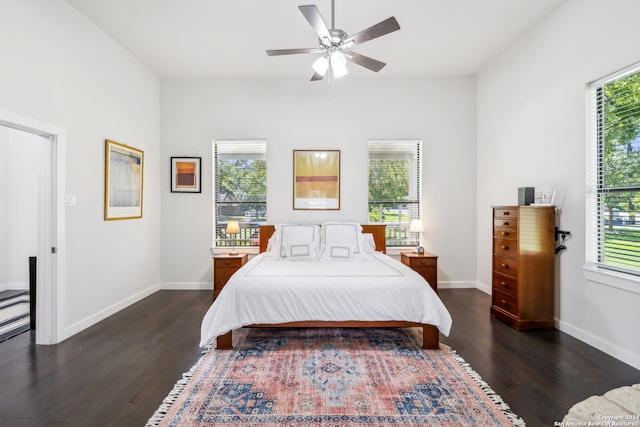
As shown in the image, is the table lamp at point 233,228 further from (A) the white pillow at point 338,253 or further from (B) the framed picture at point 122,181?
(A) the white pillow at point 338,253

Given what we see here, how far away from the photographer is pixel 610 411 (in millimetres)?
1078

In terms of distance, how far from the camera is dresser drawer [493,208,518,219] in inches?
129

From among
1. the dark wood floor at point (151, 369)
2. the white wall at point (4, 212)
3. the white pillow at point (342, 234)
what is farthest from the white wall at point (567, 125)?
the white wall at point (4, 212)

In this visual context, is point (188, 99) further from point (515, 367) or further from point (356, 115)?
point (515, 367)

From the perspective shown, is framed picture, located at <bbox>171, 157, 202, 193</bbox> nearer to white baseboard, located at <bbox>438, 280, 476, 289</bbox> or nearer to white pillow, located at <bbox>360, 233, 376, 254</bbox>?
white pillow, located at <bbox>360, 233, 376, 254</bbox>

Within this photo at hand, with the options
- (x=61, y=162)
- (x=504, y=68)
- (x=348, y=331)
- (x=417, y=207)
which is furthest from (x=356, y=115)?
(x=61, y=162)

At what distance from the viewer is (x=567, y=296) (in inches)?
122

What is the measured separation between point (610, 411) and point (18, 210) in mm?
6777

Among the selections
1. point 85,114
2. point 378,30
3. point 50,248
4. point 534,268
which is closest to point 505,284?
point 534,268

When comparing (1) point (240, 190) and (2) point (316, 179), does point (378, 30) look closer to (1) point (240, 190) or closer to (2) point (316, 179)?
(2) point (316, 179)

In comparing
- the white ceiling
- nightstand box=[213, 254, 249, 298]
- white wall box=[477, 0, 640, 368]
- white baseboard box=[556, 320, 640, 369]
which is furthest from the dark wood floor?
the white ceiling

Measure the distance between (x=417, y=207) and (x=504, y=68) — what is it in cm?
224

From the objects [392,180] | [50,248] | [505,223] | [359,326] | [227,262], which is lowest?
[359,326]

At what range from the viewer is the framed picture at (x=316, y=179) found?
480 centimetres
